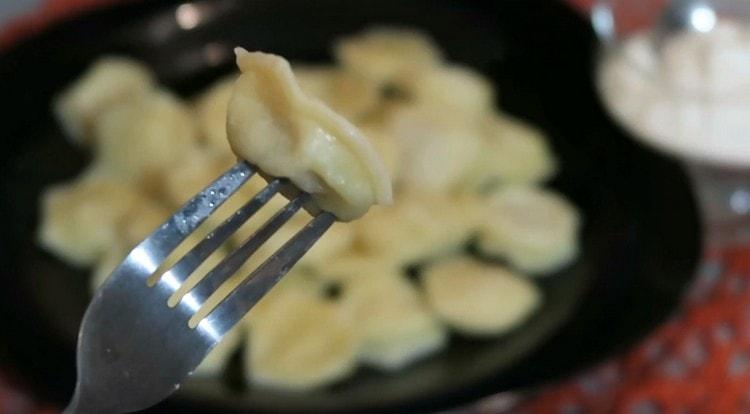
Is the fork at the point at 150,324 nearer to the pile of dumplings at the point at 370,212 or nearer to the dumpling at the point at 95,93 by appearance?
the pile of dumplings at the point at 370,212

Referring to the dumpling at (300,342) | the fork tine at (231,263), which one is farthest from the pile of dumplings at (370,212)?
the fork tine at (231,263)

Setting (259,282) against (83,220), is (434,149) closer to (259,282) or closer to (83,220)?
(83,220)

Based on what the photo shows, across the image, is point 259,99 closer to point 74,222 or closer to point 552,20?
point 74,222

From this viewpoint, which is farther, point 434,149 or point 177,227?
point 434,149

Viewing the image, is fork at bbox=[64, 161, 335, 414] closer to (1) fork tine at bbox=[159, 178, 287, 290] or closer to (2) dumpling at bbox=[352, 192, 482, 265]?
(1) fork tine at bbox=[159, 178, 287, 290]

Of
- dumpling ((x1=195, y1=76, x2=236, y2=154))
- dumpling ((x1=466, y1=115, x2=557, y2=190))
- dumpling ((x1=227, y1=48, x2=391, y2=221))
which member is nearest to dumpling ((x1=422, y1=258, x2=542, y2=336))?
dumpling ((x1=466, y1=115, x2=557, y2=190))

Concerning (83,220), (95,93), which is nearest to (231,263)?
(83,220)

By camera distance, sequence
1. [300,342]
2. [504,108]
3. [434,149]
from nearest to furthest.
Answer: [300,342]
[434,149]
[504,108]
